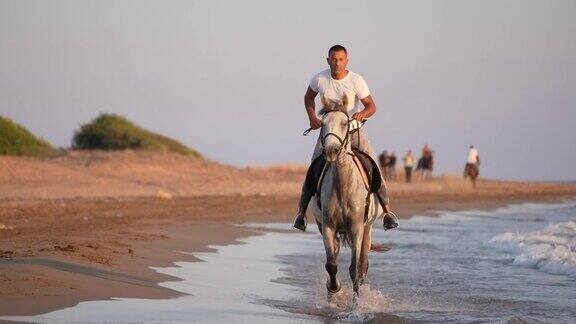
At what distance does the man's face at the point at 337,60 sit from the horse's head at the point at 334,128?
16.8 inches

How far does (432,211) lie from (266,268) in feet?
60.5

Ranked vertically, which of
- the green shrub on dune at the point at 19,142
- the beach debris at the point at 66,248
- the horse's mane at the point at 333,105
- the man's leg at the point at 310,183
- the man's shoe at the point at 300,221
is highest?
the green shrub on dune at the point at 19,142

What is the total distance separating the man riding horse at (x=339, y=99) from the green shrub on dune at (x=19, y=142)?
3480 centimetres

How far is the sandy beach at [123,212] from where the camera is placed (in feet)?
36.6

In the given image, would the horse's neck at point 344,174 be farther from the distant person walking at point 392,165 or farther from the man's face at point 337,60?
the distant person walking at point 392,165

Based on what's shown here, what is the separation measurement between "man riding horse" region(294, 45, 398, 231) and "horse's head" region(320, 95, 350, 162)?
0.12 m

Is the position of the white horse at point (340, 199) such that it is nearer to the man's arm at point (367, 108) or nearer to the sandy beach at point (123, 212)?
the man's arm at point (367, 108)

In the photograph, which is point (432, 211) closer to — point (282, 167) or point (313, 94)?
point (313, 94)

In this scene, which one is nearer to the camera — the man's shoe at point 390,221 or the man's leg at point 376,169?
the man's leg at point 376,169

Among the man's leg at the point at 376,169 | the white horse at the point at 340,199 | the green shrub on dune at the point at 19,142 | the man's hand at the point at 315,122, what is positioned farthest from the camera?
the green shrub on dune at the point at 19,142

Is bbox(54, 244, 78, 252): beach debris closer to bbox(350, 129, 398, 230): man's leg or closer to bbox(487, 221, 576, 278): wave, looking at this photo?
bbox(350, 129, 398, 230): man's leg

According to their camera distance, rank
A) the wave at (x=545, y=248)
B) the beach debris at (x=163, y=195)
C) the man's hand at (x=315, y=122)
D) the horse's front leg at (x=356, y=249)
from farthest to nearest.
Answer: the beach debris at (x=163, y=195)
the wave at (x=545, y=248)
the horse's front leg at (x=356, y=249)
the man's hand at (x=315, y=122)

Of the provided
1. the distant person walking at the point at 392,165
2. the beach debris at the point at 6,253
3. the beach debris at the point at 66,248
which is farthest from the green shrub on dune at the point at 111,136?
the beach debris at the point at 6,253

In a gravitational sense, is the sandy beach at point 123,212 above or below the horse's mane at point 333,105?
below
